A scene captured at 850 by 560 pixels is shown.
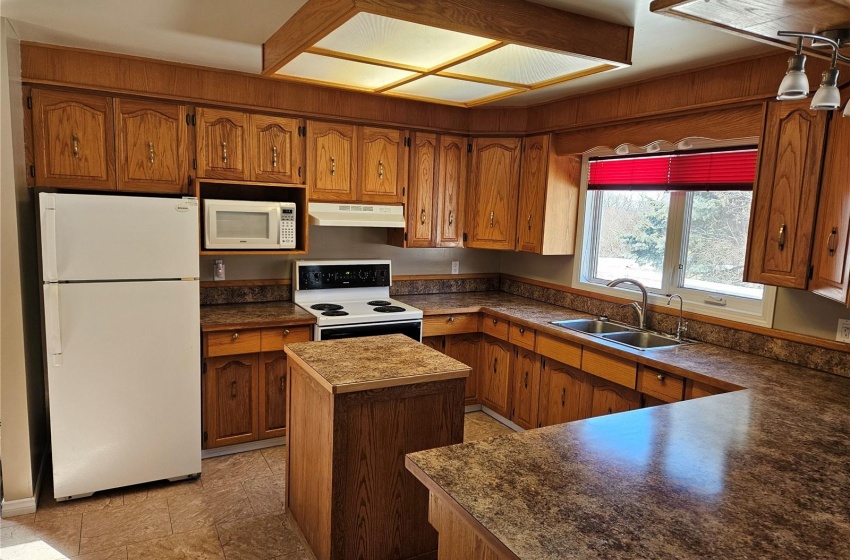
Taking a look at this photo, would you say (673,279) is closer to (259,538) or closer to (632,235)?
(632,235)

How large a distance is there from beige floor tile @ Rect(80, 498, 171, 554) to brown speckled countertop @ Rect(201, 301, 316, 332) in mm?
969

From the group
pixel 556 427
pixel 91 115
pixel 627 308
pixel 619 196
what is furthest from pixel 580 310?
pixel 91 115

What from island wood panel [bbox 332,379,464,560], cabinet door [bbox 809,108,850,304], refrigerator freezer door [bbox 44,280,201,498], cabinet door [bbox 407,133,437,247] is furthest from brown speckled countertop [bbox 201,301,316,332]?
cabinet door [bbox 809,108,850,304]

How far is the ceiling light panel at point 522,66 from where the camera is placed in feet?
7.19

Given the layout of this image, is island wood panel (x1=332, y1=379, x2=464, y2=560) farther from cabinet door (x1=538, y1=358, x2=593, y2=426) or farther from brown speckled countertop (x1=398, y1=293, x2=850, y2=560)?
cabinet door (x1=538, y1=358, x2=593, y2=426)

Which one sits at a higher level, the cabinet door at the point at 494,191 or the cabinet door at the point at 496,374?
the cabinet door at the point at 494,191

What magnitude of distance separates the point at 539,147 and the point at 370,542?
2892mm

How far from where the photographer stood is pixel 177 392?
3004 mm

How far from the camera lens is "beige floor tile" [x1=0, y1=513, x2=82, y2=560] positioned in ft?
7.90

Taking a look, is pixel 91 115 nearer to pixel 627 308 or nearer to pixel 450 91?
pixel 450 91

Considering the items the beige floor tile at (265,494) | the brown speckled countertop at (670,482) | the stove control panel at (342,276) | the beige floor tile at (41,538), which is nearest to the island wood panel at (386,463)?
the brown speckled countertop at (670,482)

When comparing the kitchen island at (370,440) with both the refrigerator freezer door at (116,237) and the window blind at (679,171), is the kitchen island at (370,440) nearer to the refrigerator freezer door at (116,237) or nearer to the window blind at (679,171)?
the refrigerator freezer door at (116,237)

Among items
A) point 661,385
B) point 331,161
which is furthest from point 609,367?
point 331,161

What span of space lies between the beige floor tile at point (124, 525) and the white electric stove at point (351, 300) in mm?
1257
